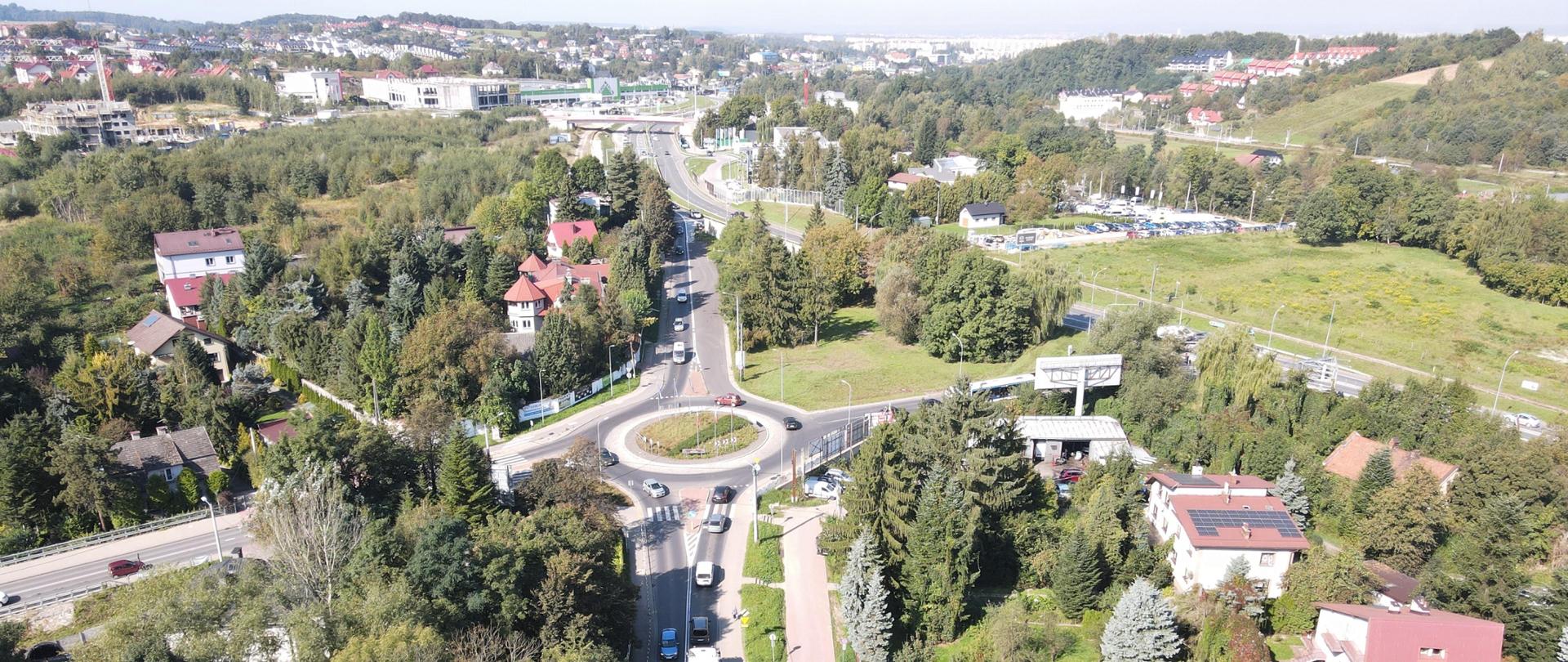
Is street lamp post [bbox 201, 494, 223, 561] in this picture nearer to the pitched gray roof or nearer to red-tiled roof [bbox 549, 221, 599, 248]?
the pitched gray roof

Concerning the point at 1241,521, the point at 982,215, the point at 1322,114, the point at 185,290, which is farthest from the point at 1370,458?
the point at 1322,114

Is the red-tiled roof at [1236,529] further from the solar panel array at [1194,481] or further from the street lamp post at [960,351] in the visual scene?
the street lamp post at [960,351]

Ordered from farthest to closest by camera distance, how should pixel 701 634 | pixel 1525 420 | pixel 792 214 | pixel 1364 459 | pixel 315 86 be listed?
pixel 315 86 < pixel 792 214 < pixel 1525 420 < pixel 1364 459 < pixel 701 634

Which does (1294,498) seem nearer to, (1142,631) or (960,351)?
(1142,631)

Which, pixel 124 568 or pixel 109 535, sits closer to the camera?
pixel 124 568

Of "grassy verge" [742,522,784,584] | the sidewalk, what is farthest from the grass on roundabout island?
"grassy verge" [742,522,784,584]
